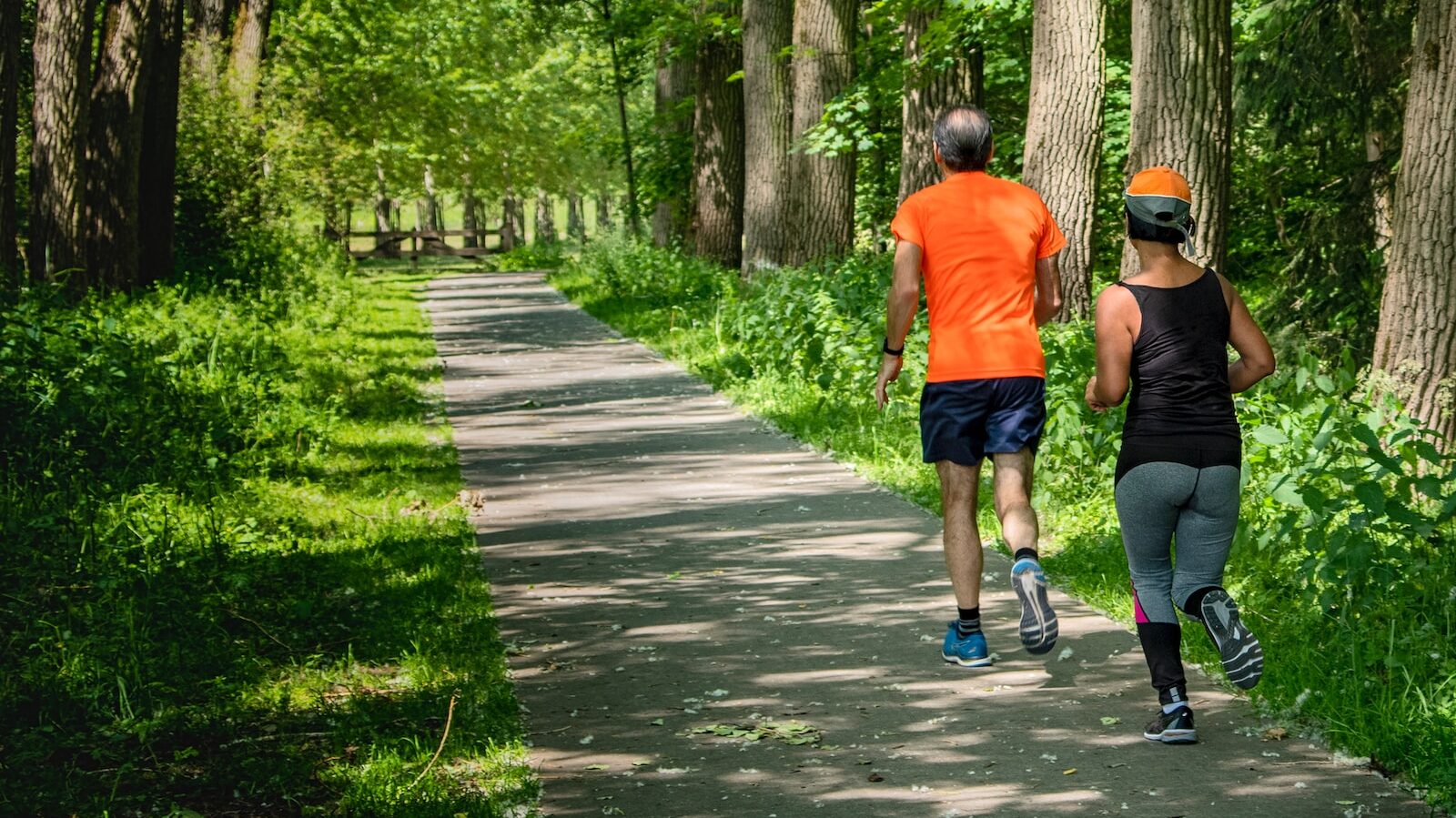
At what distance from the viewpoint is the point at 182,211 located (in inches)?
867

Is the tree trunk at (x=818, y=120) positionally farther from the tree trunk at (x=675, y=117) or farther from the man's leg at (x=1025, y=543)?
the man's leg at (x=1025, y=543)

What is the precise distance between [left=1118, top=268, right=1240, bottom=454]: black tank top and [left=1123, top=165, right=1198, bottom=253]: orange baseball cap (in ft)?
0.57

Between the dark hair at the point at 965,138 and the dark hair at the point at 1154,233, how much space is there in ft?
3.26

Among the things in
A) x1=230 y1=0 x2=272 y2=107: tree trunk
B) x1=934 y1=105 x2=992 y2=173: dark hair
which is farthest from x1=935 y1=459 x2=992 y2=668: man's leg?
x1=230 y1=0 x2=272 y2=107: tree trunk

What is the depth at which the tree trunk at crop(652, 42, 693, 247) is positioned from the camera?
30.0 meters

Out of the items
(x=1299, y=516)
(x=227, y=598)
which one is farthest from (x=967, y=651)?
(x=227, y=598)

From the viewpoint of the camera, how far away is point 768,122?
20469mm

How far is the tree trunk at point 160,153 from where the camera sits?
17906 millimetres

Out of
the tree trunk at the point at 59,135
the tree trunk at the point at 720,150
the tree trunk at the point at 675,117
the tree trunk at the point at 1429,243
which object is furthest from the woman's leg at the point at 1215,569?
the tree trunk at the point at 675,117

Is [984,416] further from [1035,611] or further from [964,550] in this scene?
[1035,611]

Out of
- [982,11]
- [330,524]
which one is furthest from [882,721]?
[982,11]

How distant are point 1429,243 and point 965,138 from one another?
13.7 ft

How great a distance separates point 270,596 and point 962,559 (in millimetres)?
3395

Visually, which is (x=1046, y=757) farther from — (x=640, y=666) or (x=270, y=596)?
(x=270, y=596)
